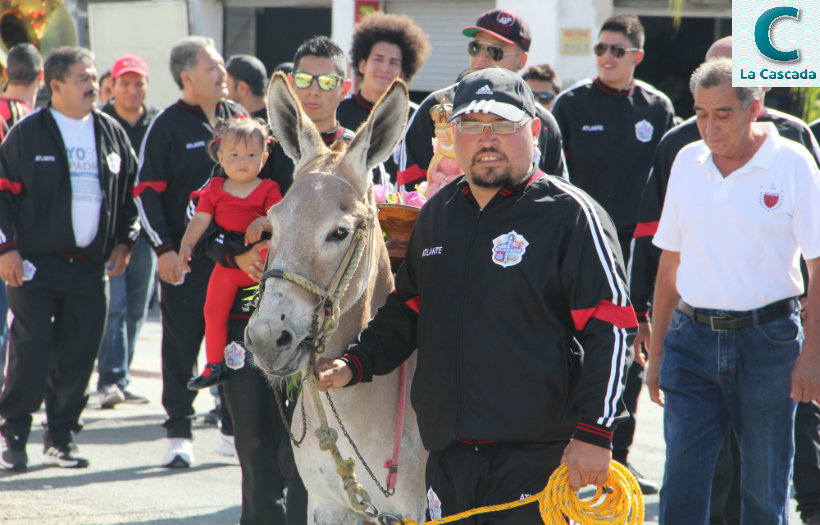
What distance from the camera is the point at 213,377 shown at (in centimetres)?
530

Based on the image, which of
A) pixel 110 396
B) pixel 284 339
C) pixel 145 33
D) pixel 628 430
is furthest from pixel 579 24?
pixel 284 339

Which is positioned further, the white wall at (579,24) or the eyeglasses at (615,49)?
the white wall at (579,24)

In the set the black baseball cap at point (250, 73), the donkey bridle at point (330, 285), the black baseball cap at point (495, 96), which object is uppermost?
the black baseball cap at point (250, 73)

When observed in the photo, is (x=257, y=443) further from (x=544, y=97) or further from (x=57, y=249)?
(x=544, y=97)

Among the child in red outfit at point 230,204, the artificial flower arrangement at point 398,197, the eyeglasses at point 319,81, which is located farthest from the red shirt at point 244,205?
the artificial flower arrangement at point 398,197

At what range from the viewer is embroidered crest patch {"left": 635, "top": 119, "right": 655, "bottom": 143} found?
23.0 ft

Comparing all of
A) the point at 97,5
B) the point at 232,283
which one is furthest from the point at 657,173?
the point at 97,5

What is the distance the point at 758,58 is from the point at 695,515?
3.63m

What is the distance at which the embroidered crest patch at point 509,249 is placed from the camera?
3.29 metres

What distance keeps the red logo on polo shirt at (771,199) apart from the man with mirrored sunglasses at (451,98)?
114 centimetres

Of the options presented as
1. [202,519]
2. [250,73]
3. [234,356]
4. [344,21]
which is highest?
[344,21]

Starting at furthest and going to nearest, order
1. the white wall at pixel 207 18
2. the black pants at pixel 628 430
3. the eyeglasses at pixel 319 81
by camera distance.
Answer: the white wall at pixel 207 18, the black pants at pixel 628 430, the eyeglasses at pixel 319 81

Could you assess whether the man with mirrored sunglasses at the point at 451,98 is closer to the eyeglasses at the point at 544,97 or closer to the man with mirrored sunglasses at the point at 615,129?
the man with mirrored sunglasses at the point at 615,129

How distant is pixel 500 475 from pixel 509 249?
0.77 meters
